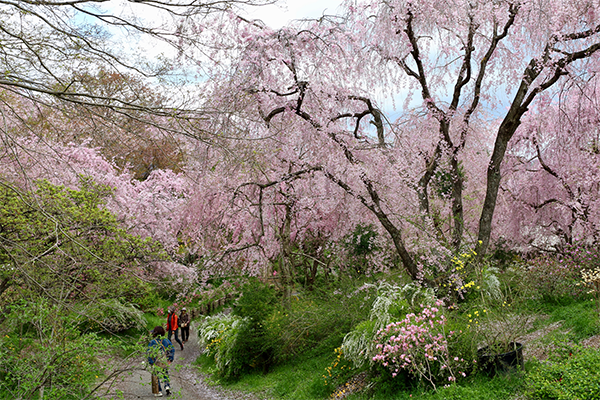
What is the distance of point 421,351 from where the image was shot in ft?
18.5

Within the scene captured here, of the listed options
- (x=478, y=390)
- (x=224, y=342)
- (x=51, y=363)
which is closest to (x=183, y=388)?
(x=224, y=342)

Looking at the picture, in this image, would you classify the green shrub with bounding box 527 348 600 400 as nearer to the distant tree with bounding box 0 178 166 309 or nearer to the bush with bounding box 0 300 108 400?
the distant tree with bounding box 0 178 166 309

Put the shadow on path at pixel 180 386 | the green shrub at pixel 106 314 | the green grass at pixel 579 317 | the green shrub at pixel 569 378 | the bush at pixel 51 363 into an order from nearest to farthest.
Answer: the green shrub at pixel 569 378 < the bush at pixel 51 363 < the green shrub at pixel 106 314 < the green grass at pixel 579 317 < the shadow on path at pixel 180 386

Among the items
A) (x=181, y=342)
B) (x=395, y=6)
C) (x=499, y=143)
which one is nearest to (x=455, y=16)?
(x=395, y=6)

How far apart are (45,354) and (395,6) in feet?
23.3

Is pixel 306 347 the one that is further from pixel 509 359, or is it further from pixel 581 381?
pixel 581 381

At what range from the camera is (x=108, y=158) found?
14258mm

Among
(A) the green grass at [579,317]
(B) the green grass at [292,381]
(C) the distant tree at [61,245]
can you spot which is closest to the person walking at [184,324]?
(B) the green grass at [292,381]

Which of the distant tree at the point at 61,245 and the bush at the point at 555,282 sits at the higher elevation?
the distant tree at the point at 61,245

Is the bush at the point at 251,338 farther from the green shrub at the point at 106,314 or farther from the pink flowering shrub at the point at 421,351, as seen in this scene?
the pink flowering shrub at the point at 421,351

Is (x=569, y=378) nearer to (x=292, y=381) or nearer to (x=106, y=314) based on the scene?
(x=292, y=381)

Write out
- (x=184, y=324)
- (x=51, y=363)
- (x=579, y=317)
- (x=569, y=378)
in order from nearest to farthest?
1. (x=569, y=378)
2. (x=51, y=363)
3. (x=579, y=317)
4. (x=184, y=324)

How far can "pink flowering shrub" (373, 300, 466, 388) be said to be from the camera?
18.0ft

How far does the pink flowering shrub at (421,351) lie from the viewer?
5.49 m
